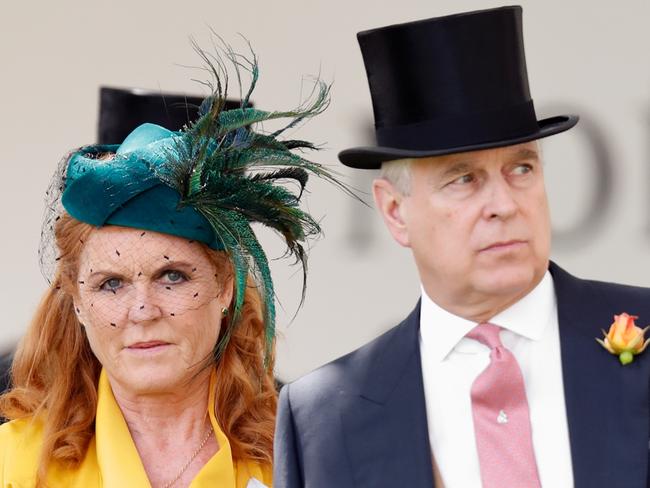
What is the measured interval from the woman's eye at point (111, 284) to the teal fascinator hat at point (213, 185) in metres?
0.15

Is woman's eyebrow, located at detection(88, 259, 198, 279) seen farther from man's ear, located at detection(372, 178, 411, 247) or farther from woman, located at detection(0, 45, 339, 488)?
man's ear, located at detection(372, 178, 411, 247)

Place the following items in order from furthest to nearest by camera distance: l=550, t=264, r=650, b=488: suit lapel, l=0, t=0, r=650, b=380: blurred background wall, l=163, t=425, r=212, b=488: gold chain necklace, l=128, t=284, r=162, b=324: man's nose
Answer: l=0, t=0, r=650, b=380: blurred background wall
l=163, t=425, r=212, b=488: gold chain necklace
l=128, t=284, r=162, b=324: man's nose
l=550, t=264, r=650, b=488: suit lapel

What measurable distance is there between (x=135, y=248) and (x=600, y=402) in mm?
1354

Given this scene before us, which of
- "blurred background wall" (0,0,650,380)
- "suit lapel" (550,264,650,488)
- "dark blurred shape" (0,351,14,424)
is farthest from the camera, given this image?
"blurred background wall" (0,0,650,380)

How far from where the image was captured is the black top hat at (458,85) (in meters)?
3.83

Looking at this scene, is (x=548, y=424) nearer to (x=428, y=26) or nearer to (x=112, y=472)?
(x=428, y=26)

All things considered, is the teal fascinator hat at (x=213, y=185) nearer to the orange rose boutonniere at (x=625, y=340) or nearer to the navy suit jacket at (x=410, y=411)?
the navy suit jacket at (x=410, y=411)

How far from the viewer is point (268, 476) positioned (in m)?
4.62

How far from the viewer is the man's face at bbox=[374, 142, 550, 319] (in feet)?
12.3

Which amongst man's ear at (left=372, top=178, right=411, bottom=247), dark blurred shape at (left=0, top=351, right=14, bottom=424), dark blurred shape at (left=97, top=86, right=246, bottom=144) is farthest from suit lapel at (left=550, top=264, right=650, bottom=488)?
dark blurred shape at (left=0, top=351, right=14, bottom=424)

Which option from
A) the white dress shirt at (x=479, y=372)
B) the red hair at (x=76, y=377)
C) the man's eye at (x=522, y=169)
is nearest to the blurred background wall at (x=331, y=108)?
the red hair at (x=76, y=377)

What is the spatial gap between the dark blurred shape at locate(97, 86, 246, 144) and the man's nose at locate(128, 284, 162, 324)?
65 centimetres

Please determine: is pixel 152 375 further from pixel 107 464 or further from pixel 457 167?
pixel 457 167

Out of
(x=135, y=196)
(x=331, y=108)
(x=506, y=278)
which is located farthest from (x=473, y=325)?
(x=331, y=108)
